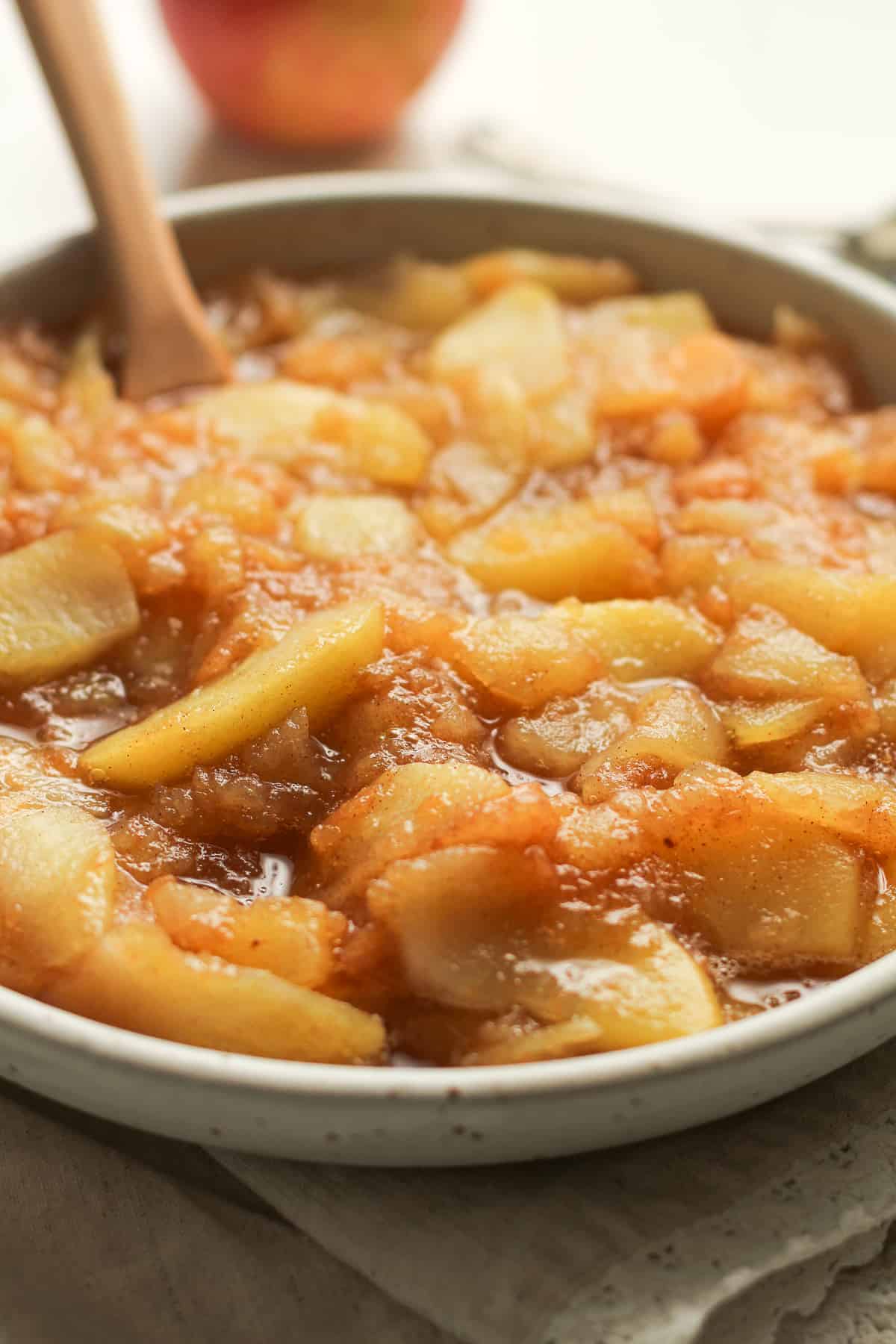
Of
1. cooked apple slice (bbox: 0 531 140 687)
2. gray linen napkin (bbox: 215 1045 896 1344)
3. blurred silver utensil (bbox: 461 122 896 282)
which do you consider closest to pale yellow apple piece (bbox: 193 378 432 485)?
cooked apple slice (bbox: 0 531 140 687)

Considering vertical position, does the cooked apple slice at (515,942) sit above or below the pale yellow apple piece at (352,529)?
below

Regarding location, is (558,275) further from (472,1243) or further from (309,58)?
(472,1243)

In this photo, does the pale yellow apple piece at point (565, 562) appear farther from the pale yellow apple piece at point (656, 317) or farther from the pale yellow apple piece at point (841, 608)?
the pale yellow apple piece at point (656, 317)

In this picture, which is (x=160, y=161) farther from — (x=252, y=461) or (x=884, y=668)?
(x=884, y=668)

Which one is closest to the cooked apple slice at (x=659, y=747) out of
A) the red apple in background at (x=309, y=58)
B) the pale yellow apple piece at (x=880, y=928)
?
→ the pale yellow apple piece at (x=880, y=928)

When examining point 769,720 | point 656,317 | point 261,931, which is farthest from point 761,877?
point 656,317
